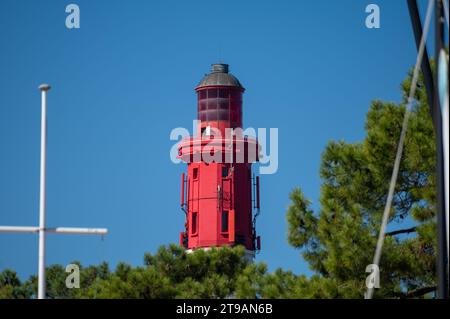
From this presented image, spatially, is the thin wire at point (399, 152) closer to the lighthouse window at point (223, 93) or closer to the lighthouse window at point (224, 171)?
the lighthouse window at point (223, 93)

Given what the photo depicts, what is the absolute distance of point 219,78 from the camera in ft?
219

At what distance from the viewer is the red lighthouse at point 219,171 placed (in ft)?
217

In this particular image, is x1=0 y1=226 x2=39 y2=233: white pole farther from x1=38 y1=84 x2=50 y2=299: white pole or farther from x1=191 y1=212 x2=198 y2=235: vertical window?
x1=191 y1=212 x2=198 y2=235: vertical window

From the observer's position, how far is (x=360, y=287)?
3119 centimetres

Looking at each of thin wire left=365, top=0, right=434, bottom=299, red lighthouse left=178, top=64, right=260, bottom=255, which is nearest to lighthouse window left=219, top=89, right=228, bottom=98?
red lighthouse left=178, top=64, right=260, bottom=255

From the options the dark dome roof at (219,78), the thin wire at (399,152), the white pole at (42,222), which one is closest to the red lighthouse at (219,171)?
the dark dome roof at (219,78)

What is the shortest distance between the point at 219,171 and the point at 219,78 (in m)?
4.53

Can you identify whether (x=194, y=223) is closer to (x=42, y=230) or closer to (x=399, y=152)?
(x=399, y=152)

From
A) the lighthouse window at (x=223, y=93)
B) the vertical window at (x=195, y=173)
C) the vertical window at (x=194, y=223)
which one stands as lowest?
the vertical window at (x=194, y=223)

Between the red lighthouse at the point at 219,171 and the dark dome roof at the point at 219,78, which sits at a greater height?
the dark dome roof at the point at 219,78

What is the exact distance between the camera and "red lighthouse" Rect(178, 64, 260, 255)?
217 ft
